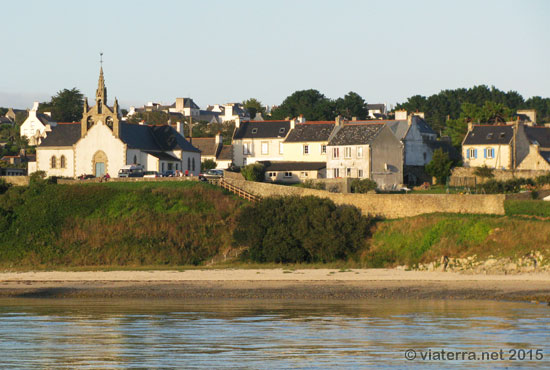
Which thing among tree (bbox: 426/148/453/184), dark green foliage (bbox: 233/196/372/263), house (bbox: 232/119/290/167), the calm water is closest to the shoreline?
the calm water

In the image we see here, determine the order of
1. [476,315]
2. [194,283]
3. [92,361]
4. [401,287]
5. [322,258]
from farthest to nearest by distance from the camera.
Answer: [322,258] → [194,283] → [401,287] → [476,315] → [92,361]

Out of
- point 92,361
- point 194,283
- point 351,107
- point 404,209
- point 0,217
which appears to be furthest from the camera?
point 351,107

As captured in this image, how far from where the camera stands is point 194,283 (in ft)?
144

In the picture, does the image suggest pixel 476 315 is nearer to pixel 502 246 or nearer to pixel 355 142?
Answer: pixel 502 246

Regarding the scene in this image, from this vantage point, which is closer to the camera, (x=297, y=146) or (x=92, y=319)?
(x=92, y=319)

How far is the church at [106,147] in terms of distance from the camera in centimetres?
7344

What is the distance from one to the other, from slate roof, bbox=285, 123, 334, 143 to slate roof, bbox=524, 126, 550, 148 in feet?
60.3

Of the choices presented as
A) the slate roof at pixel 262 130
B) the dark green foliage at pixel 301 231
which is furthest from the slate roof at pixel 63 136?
the dark green foliage at pixel 301 231

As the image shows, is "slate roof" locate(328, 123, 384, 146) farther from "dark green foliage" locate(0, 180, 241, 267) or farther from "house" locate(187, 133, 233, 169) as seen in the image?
"dark green foliage" locate(0, 180, 241, 267)

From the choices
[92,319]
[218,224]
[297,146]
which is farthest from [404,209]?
[297,146]

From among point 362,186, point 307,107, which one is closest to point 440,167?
point 362,186

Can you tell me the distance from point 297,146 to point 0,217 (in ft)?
103

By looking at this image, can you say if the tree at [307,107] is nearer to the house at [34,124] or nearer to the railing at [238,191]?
the house at [34,124]

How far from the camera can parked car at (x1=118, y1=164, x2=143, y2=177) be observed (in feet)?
225
